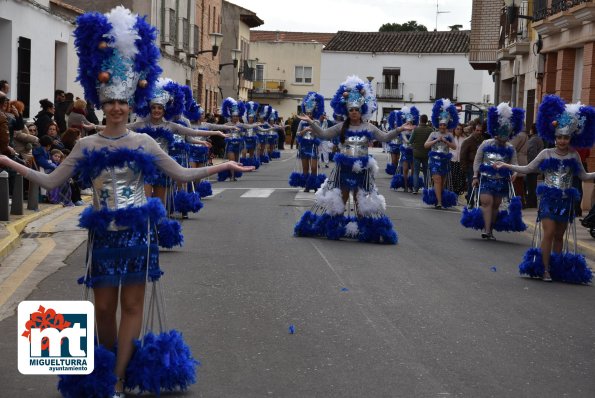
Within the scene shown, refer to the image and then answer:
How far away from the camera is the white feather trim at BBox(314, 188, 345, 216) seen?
15445 mm

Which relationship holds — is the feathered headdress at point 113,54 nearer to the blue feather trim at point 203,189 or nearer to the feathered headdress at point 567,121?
the feathered headdress at point 567,121

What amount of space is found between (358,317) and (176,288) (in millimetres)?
2229

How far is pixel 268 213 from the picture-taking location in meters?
19.7

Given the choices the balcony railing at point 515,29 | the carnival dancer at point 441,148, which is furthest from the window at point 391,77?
the carnival dancer at point 441,148

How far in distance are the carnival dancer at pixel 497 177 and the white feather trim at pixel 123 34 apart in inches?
403

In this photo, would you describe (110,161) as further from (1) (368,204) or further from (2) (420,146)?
(2) (420,146)

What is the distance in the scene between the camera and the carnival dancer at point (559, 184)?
41.7 feet

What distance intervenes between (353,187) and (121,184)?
895cm

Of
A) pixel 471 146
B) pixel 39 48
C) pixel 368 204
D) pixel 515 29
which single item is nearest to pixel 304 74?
pixel 515 29

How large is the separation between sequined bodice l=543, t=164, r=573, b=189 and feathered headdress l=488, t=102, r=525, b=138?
3.48 metres

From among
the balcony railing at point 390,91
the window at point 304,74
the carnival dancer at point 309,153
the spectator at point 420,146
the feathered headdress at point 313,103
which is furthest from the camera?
the window at point 304,74

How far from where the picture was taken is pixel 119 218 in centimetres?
666

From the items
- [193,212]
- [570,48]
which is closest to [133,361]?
[193,212]

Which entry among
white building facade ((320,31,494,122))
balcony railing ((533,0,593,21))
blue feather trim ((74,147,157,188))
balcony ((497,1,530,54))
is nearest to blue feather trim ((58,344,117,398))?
blue feather trim ((74,147,157,188))
